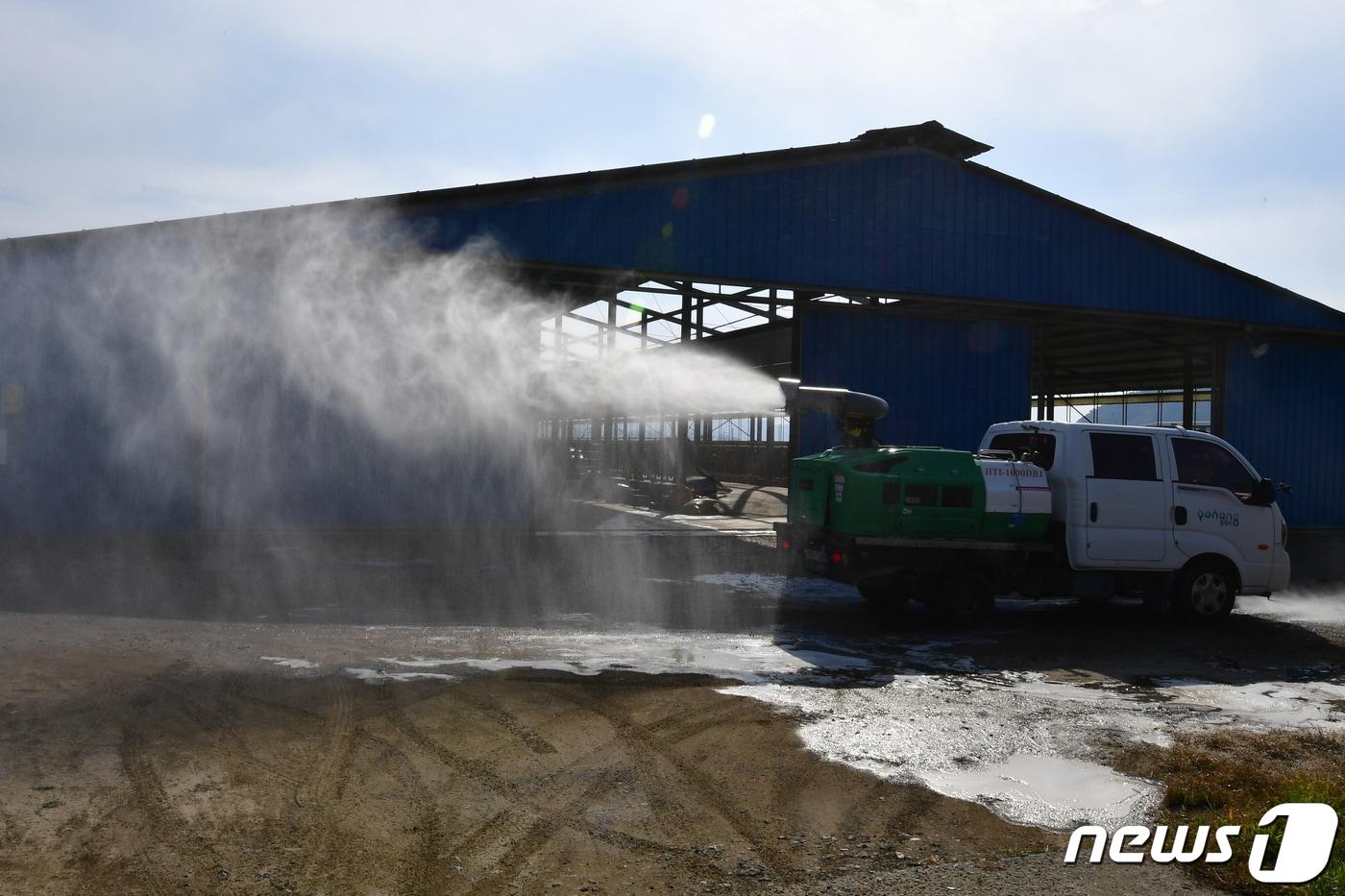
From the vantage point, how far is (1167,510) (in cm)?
1133

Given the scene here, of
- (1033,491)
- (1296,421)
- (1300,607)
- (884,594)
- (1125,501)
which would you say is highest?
(1296,421)

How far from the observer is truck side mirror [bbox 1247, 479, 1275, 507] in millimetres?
11461

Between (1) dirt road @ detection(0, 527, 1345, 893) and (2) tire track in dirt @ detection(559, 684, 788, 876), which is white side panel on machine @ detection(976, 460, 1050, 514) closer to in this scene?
(1) dirt road @ detection(0, 527, 1345, 893)

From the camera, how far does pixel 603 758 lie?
6078mm

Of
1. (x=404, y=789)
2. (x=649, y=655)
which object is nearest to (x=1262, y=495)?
(x=649, y=655)

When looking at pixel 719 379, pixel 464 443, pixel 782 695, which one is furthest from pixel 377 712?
pixel 719 379

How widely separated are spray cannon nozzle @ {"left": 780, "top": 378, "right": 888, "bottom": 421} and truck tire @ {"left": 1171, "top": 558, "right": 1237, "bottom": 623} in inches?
158

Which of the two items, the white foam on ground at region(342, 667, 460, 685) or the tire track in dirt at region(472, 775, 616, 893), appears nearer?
the tire track in dirt at region(472, 775, 616, 893)

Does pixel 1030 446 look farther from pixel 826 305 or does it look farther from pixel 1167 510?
pixel 826 305

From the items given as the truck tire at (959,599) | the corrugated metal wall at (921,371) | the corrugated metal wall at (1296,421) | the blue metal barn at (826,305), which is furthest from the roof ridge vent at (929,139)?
the truck tire at (959,599)

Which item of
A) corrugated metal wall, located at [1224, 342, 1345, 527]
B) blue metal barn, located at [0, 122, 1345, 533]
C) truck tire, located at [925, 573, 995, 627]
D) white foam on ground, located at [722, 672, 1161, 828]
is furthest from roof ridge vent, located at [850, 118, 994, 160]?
white foam on ground, located at [722, 672, 1161, 828]

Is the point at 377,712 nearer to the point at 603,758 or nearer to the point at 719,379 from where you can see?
the point at 603,758

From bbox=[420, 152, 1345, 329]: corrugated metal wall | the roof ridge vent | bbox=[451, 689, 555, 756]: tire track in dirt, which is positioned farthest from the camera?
the roof ridge vent

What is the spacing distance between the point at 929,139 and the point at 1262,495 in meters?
11.1
